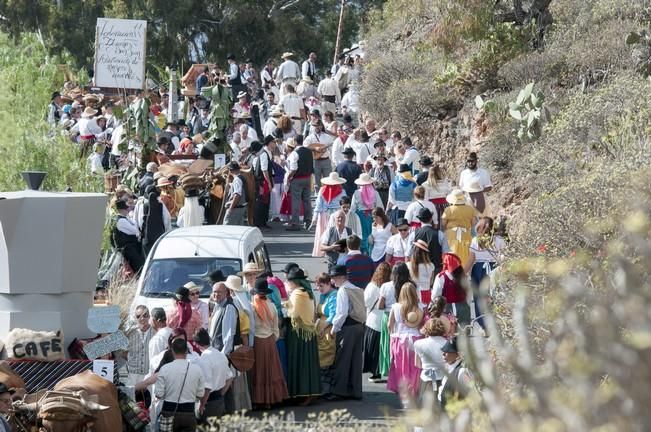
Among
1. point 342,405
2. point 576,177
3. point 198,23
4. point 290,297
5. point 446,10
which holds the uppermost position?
point 198,23

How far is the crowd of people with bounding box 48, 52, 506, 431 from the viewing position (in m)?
11.1

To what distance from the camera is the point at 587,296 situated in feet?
13.3

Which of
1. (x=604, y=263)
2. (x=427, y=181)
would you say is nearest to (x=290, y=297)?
(x=604, y=263)

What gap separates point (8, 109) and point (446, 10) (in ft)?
34.8

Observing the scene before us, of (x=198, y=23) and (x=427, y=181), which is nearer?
(x=427, y=181)

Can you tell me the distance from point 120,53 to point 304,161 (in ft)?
13.2

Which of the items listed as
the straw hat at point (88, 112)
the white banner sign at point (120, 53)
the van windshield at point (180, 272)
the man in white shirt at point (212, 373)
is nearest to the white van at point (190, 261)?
the van windshield at point (180, 272)

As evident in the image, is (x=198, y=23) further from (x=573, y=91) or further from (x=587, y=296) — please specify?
(x=587, y=296)

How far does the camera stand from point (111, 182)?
2172 cm

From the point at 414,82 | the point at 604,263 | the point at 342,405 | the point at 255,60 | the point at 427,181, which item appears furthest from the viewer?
the point at 255,60

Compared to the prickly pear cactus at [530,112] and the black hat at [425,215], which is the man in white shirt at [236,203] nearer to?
the prickly pear cactus at [530,112]

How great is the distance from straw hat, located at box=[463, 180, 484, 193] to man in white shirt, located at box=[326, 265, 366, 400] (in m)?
5.14

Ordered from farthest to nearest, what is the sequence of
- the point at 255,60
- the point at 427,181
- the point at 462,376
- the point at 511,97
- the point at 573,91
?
the point at 255,60
the point at 511,97
the point at 573,91
the point at 427,181
the point at 462,376

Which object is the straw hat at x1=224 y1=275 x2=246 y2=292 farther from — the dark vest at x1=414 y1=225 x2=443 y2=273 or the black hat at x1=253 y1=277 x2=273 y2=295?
the dark vest at x1=414 y1=225 x2=443 y2=273
